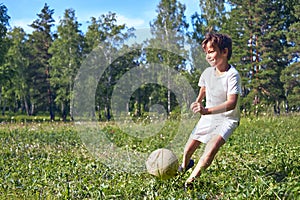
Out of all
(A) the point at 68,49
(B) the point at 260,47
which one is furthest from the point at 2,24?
(B) the point at 260,47

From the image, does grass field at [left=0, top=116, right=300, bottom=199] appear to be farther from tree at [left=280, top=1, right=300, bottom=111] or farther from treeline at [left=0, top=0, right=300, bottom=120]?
tree at [left=280, top=1, right=300, bottom=111]

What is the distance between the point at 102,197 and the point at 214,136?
4.36 ft

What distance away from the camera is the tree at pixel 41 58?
45.1 metres

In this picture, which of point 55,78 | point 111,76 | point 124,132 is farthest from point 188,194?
point 55,78

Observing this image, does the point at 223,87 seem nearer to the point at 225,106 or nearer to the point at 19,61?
the point at 225,106

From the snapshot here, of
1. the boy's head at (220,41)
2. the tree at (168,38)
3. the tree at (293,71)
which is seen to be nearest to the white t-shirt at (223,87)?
the boy's head at (220,41)

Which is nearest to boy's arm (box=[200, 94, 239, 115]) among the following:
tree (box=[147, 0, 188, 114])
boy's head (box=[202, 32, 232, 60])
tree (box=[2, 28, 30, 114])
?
boy's head (box=[202, 32, 232, 60])

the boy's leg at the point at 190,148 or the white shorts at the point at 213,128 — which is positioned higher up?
the white shorts at the point at 213,128

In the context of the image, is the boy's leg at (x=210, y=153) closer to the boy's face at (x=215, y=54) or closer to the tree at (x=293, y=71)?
the boy's face at (x=215, y=54)

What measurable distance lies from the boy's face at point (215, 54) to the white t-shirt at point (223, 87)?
132 millimetres

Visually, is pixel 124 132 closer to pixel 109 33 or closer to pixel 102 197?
pixel 102 197

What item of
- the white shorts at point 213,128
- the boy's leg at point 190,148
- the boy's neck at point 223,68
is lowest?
the boy's leg at point 190,148

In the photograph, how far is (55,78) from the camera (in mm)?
41625

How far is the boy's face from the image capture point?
Result: 443cm
